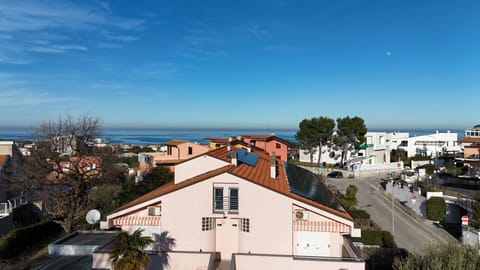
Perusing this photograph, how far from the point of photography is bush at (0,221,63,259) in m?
19.2

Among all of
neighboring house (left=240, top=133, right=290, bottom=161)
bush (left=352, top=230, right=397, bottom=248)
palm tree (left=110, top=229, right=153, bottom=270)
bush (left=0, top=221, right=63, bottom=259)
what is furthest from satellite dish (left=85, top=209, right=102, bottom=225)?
neighboring house (left=240, top=133, right=290, bottom=161)

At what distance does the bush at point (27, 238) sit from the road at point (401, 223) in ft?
77.9

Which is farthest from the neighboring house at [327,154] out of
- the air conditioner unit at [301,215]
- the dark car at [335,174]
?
the air conditioner unit at [301,215]

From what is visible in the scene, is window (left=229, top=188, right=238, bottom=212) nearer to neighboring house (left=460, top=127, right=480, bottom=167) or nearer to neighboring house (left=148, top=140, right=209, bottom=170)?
neighboring house (left=148, top=140, right=209, bottom=170)

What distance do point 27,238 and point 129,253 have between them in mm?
13243

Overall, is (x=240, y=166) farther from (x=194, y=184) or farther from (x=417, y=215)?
(x=417, y=215)

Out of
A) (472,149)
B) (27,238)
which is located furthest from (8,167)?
(472,149)

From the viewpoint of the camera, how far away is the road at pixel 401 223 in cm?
2350

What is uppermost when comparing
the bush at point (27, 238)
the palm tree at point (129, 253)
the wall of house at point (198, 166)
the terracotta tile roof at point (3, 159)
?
the wall of house at point (198, 166)

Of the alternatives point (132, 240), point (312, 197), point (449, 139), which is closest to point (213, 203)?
point (132, 240)

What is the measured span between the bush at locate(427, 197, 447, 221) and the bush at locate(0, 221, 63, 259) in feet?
95.0

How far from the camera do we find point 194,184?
554 inches

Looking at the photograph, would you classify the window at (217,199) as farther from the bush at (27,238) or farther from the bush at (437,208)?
the bush at (437,208)

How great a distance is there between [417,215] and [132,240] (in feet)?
87.8
